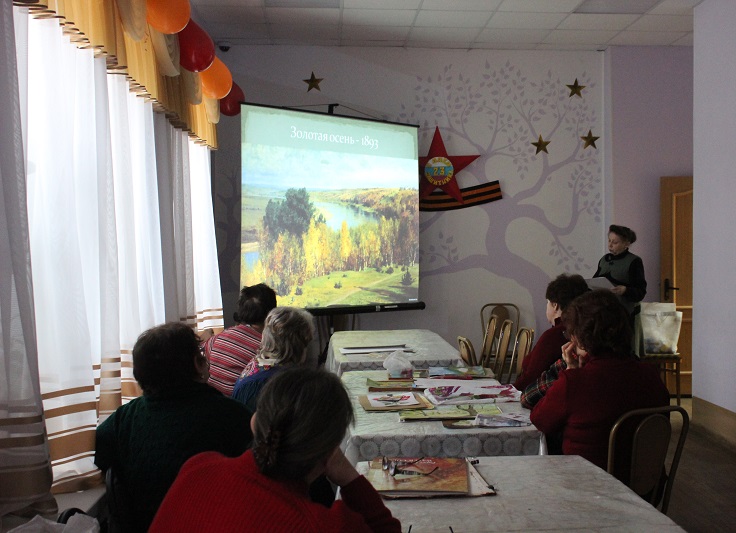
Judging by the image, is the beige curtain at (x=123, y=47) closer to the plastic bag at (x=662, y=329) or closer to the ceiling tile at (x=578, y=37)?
the ceiling tile at (x=578, y=37)

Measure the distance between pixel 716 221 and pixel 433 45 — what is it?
121 inches

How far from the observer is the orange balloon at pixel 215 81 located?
4668 mm

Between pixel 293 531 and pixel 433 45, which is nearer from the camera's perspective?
pixel 293 531

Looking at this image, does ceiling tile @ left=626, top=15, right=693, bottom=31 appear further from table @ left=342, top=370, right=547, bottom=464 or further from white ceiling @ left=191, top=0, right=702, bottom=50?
table @ left=342, top=370, right=547, bottom=464

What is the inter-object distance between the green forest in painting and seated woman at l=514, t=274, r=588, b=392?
9.33ft

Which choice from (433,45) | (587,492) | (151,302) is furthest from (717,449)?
(433,45)

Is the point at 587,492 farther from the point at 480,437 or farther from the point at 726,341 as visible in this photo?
the point at 726,341

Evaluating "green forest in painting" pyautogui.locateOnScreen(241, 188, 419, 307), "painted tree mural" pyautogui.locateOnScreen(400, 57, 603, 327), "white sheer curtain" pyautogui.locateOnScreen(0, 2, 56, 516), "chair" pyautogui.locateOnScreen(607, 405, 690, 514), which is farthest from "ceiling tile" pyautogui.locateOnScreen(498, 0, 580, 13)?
"white sheer curtain" pyautogui.locateOnScreen(0, 2, 56, 516)

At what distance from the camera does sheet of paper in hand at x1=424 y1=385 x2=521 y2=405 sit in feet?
8.73

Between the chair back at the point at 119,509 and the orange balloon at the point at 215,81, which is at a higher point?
the orange balloon at the point at 215,81

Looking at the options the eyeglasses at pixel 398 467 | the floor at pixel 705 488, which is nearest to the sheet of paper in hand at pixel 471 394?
the eyeglasses at pixel 398 467

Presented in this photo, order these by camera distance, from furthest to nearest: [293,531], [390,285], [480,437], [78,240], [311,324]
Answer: [390,285], [311,324], [78,240], [480,437], [293,531]

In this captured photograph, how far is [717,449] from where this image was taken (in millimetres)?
4609

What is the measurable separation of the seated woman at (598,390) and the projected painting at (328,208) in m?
3.75
